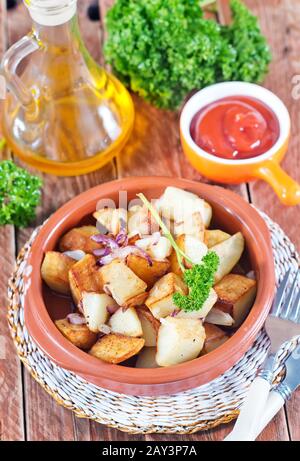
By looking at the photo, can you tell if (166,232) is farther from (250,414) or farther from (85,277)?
(250,414)

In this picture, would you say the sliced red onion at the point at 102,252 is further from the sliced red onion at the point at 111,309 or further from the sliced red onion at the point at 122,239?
the sliced red onion at the point at 111,309

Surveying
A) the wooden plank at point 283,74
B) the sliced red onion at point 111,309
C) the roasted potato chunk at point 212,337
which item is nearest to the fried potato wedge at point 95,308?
the sliced red onion at point 111,309

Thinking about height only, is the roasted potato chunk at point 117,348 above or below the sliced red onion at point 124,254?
below

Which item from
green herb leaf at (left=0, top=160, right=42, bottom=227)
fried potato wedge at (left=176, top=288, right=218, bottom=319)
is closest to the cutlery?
fried potato wedge at (left=176, top=288, right=218, bottom=319)

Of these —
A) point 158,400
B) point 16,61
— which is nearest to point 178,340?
point 158,400

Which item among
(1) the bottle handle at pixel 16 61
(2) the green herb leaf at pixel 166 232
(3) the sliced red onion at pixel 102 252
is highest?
(1) the bottle handle at pixel 16 61

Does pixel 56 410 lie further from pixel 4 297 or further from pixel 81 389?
pixel 4 297

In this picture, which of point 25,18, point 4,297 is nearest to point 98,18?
point 25,18
